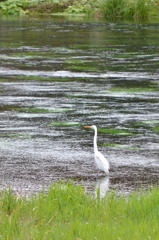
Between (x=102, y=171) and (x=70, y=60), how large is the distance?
14947mm

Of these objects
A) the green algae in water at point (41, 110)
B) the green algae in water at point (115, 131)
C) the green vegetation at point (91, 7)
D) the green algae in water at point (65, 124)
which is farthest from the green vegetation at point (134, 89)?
the green vegetation at point (91, 7)

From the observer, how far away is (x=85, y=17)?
151 feet

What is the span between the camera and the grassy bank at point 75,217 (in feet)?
22.6

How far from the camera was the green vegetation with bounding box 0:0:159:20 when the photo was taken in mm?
43938

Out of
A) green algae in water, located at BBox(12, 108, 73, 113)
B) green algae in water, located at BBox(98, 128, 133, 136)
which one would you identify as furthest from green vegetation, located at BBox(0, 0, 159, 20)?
green algae in water, located at BBox(98, 128, 133, 136)

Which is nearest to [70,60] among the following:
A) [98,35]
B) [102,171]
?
[98,35]

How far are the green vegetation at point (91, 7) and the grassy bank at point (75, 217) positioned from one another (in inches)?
1407

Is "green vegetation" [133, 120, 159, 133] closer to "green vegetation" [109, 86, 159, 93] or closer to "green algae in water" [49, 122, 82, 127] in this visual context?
"green algae in water" [49, 122, 82, 127]

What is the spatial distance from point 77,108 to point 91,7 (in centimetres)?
3061

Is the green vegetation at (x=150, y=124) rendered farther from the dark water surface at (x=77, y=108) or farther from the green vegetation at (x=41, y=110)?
the green vegetation at (x=41, y=110)

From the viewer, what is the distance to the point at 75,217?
7.75 m

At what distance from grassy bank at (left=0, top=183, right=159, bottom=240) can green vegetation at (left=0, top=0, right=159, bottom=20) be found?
117 feet

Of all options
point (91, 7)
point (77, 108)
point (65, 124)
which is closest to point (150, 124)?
point (65, 124)

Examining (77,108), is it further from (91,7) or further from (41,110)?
(91,7)
